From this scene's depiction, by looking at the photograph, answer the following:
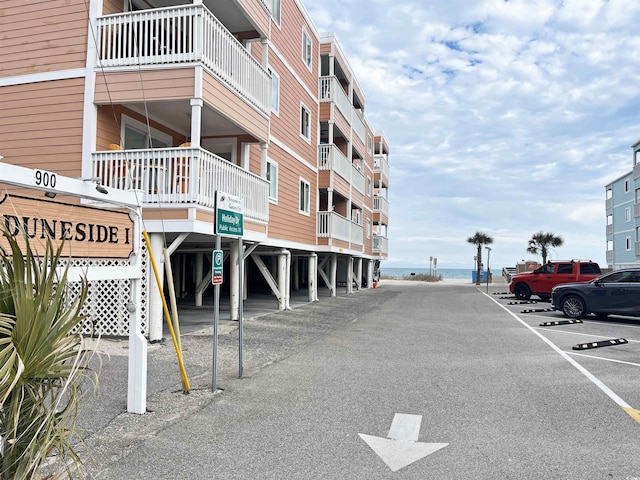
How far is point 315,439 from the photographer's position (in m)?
5.03

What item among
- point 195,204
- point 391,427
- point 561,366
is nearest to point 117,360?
point 195,204

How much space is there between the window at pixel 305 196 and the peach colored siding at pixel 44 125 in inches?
408

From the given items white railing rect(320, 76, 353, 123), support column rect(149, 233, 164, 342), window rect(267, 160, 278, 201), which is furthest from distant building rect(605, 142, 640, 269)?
support column rect(149, 233, 164, 342)

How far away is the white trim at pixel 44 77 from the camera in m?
11.4

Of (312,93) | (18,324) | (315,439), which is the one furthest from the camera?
(312,93)

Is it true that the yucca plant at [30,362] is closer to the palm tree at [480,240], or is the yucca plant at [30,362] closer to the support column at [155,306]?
the support column at [155,306]

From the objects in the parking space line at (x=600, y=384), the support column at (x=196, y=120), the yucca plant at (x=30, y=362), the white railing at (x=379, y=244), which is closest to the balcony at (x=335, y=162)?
the support column at (x=196, y=120)

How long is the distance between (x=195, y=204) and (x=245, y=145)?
489 centimetres

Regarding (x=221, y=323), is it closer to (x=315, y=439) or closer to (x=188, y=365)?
(x=188, y=365)

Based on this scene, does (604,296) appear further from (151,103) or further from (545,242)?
(545,242)

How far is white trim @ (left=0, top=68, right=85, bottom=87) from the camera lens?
1141cm

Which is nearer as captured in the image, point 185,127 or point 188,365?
point 188,365

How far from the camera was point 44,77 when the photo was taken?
462 inches

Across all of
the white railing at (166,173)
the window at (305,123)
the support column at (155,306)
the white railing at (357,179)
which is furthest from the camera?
the white railing at (357,179)
